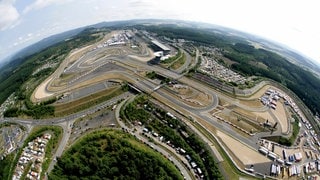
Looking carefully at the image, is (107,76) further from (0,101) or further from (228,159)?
(228,159)

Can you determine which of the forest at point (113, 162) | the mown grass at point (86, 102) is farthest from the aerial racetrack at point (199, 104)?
the forest at point (113, 162)

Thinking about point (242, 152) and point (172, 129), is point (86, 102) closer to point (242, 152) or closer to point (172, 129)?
point (172, 129)

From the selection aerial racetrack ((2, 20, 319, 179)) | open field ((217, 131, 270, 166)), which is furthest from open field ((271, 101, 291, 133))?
open field ((217, 131, 270, 166))

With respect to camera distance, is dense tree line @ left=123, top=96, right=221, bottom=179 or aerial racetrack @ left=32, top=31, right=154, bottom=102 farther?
aerial racetrack @ left=32, top=31, right=154, bottom=102

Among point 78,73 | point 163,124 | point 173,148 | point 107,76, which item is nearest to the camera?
point 173,148

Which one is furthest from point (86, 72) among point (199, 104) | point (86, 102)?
point (199, 104)

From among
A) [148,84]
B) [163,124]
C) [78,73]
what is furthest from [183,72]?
[78,73]

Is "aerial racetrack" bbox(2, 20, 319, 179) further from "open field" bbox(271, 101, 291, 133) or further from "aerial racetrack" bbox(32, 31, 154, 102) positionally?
"aerial racetrack" bbox(32, 31, 154, 102)

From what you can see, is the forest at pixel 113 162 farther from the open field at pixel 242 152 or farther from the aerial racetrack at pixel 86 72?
the aerial racetrack at pixel 86 72
